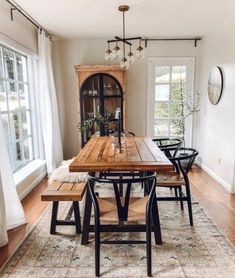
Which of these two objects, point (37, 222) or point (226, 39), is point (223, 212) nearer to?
point (37, 222)

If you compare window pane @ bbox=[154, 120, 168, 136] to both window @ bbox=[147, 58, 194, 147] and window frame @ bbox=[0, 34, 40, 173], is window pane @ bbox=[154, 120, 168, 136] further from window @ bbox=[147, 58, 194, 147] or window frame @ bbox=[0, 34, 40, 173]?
window frame @ bbox=[0, 34, 40, 173]

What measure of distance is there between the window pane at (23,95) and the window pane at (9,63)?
26 centimetres

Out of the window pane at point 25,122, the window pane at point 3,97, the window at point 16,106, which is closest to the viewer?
the window pane at point 3,97

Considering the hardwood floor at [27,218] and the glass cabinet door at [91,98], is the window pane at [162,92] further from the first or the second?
the hardwood floor at [27,218]

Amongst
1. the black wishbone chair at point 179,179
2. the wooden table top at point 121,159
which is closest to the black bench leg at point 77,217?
the wooden table top at point 121,159

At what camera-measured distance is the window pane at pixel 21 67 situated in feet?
11.6

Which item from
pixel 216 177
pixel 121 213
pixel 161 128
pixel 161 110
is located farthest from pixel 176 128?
pixel 121 213

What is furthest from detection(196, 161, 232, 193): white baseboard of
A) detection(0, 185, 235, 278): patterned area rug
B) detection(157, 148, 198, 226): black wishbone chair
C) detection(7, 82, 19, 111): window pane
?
detection(7, 82, 19, 111): window pane

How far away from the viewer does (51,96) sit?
3994 millimetres

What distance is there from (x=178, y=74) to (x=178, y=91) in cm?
32

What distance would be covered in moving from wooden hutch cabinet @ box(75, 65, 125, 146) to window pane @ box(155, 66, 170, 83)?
28.7 inches

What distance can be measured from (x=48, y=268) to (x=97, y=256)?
1.35 feet

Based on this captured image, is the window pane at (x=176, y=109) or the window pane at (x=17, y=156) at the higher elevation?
the window pane at (x=176, y=109)

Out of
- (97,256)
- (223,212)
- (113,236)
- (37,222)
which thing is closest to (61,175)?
(37,222)
